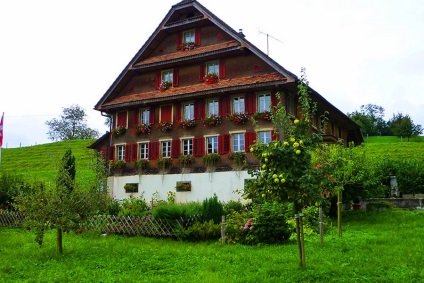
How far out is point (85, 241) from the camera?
53.3 feet

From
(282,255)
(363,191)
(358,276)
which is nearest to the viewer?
(358,276)

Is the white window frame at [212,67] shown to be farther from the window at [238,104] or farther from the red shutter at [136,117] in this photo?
the red shutter at [136,117]

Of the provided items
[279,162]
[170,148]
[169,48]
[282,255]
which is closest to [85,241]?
[282,255]

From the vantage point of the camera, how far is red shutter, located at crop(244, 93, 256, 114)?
85.9ft

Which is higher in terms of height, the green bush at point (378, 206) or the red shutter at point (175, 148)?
the red shutter at point (175, 148)

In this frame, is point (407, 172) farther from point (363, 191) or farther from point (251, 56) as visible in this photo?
point (251, 56)

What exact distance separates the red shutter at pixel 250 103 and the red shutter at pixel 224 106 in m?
1.23

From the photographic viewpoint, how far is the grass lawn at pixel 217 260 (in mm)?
10016

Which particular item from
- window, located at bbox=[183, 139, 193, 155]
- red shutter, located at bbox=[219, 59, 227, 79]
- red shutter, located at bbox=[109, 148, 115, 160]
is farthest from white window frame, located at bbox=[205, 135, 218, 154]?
red shutter, located at bbox=[109, 148, 115, 160]

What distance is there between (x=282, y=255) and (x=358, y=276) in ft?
9.75

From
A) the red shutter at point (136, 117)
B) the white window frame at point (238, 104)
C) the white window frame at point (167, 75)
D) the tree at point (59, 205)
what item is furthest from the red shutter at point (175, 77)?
the tree at point (59, 205)

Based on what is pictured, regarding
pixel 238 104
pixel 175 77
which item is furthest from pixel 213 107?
pixel 175 77

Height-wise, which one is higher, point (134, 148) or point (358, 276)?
point (134, 148)

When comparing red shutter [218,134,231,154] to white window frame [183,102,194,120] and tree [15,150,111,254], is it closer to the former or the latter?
white window frame [183,102,194,120]
